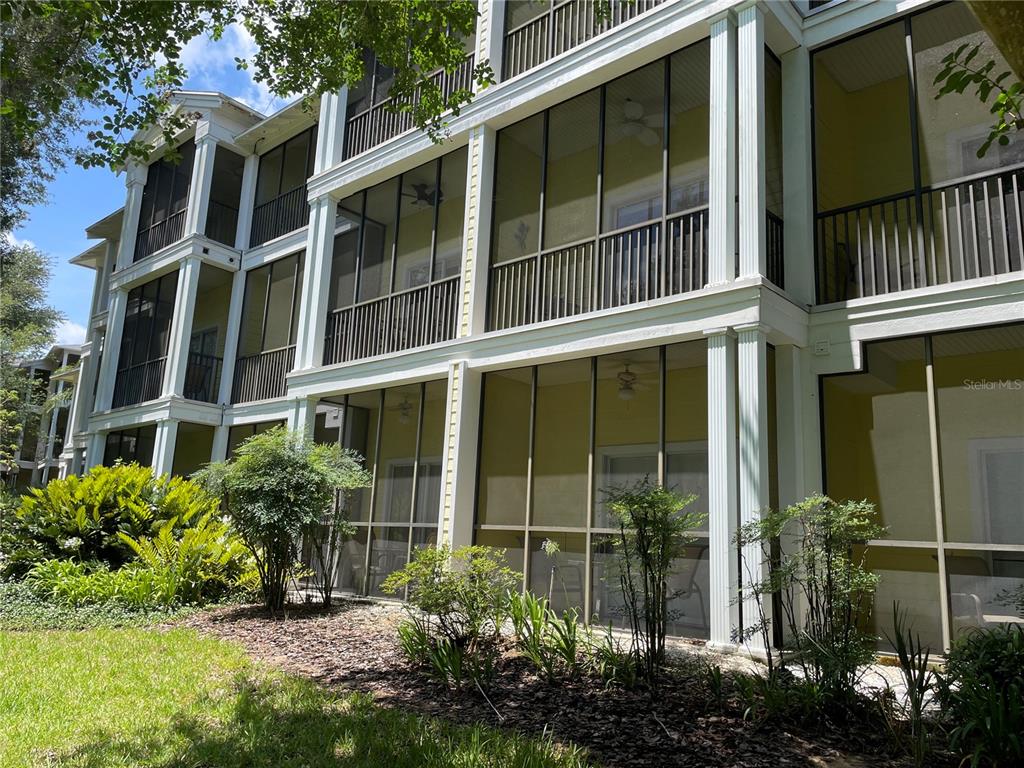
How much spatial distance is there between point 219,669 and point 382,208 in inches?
352

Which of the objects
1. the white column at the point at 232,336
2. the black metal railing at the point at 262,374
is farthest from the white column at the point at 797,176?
the white column at the point at 232,336

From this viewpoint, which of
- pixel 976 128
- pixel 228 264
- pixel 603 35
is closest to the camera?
pixel 976 128

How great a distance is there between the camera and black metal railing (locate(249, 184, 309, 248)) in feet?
53.0

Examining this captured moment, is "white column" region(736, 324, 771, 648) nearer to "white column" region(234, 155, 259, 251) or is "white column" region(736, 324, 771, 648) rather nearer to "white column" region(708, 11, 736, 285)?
"white column" region(708, 11, 736, 285)

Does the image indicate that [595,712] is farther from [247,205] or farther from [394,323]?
[247,205]

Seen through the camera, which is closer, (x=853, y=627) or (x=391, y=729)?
(x=391, y=729)

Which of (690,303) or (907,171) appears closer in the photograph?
(690,303)

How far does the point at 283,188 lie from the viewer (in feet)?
55.7

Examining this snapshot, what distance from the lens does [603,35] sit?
29.7 feet

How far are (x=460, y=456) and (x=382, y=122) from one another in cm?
626

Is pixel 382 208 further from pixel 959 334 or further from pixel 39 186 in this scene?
pixel 39 186

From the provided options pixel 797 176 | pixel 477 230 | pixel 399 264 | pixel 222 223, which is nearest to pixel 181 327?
pixel 222 223

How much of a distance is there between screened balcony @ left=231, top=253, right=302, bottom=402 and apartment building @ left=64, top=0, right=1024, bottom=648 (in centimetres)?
286

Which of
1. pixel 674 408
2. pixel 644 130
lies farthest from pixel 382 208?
pixel 674 408
